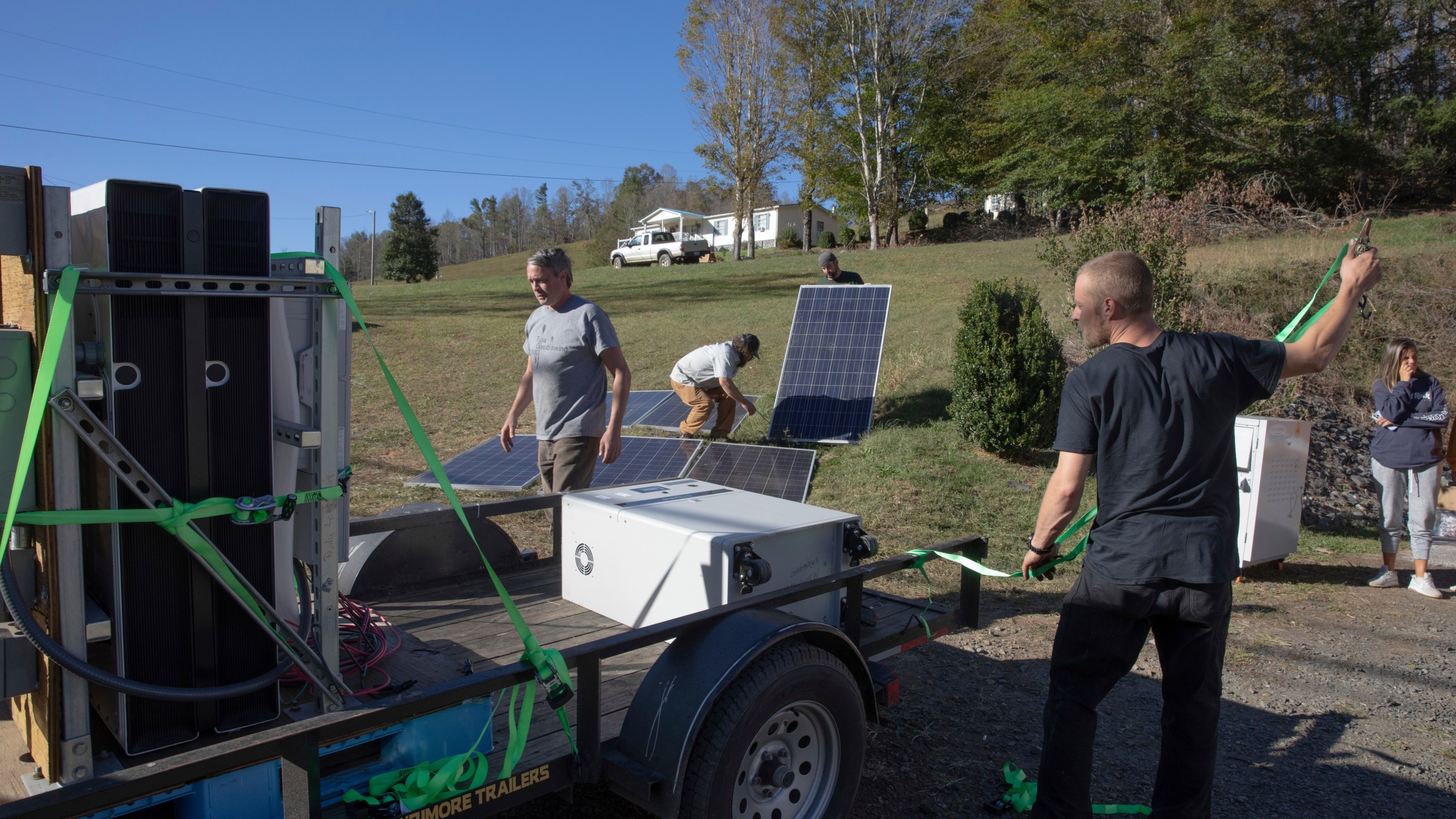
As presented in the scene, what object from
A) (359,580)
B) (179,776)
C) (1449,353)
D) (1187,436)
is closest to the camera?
(179,776)

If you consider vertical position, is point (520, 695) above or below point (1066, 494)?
below

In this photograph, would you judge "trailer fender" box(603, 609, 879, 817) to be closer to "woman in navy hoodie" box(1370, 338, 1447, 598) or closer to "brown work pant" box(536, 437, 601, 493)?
"brown work pant" box(536, 437, 601, 493)

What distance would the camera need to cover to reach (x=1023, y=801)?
342 centimetres

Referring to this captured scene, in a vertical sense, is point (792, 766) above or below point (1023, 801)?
above

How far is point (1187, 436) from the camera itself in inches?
110

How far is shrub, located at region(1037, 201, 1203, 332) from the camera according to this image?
37.2ft

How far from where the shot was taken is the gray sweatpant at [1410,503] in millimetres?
6325

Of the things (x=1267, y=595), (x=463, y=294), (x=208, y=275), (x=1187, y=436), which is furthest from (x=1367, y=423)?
(x=463, y=294)

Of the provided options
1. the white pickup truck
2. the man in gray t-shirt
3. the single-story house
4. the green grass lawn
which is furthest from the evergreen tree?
the man in gray t-shirt

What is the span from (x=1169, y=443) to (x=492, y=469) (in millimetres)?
6608

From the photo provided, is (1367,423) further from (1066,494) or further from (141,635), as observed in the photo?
(141,635)

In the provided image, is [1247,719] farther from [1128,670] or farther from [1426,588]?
[1426,588]

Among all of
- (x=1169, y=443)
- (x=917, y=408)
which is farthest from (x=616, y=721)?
(x=917, y=408)

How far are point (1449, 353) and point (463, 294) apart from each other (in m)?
20.7
